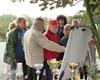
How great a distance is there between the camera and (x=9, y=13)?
8.87 meters

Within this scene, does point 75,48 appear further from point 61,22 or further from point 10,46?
point 10,46

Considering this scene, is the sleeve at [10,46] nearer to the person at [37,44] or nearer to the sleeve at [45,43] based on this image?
the person at [37,44]

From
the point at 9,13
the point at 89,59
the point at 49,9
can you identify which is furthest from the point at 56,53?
the point at 9,13

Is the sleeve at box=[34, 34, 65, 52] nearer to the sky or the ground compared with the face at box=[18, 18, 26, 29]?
nearer to the ground

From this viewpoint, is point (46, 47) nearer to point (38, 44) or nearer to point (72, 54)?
point (38, 44)

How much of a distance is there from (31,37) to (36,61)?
34cm

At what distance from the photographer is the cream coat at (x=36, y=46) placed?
12.6ft

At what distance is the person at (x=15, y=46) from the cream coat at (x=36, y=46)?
387 millimetres

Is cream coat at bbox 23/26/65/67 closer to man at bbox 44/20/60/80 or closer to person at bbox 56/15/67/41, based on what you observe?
man at bbox 44/20/60/80

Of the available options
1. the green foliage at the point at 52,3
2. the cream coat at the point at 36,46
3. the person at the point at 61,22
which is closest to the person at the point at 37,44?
the cream coat at the point at 36,46

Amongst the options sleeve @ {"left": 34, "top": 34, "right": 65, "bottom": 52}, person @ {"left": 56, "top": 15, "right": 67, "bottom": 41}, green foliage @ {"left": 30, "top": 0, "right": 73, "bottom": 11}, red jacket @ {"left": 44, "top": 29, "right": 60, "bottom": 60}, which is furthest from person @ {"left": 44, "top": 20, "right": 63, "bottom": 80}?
green foliage @ {"left": 30, "top": 0, "right": 73, "bottom": 11}

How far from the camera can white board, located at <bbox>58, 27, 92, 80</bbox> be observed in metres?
3.79

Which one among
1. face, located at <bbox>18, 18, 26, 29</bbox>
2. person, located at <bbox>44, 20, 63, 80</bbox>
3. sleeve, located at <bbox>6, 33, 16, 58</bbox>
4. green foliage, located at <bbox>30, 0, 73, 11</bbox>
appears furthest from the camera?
green foliage, located at <bbox>30, 0, 73, 11</bbox>

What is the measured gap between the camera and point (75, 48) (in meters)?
3.96
